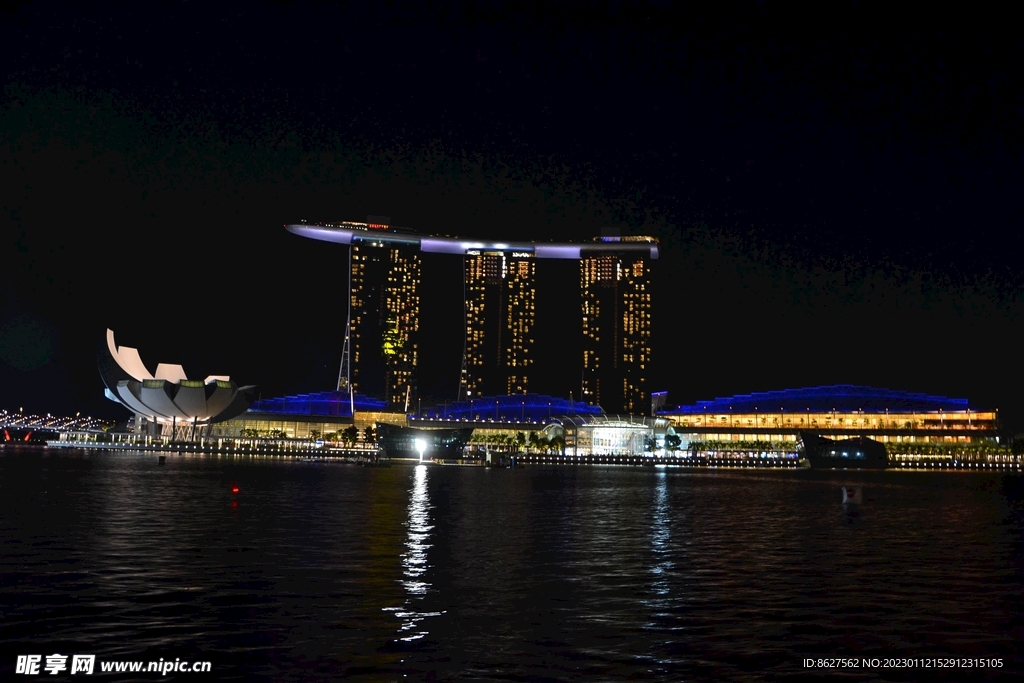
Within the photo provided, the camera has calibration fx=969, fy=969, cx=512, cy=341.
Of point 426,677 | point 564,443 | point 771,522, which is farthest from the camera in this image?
point 564,443

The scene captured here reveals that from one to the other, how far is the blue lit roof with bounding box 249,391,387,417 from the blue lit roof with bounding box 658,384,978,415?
65.6 m

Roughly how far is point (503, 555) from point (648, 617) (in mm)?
8881

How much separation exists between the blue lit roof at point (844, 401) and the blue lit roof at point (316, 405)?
65.6 m

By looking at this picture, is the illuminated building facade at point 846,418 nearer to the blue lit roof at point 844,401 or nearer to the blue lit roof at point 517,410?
the blue lit roof at point 844,401

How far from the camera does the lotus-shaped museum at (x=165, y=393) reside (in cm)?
15038

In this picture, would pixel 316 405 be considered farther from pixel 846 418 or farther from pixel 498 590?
pixel 498 590

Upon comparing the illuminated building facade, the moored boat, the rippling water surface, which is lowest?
the rippling water surface

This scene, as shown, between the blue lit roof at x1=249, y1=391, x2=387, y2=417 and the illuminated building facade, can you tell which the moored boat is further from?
the blue lit roof at x1=249, y1=391, x2=387, y2=417

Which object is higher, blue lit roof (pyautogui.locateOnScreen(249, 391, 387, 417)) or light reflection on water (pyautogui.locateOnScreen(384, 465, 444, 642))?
blue lit roof (pyautogui.locateOnScreen(249, 391, 387, 417))

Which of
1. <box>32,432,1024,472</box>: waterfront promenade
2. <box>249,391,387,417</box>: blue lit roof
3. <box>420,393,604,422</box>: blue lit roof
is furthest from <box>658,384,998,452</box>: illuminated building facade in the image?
<box>249,391,387,417</box>: blue lit roof

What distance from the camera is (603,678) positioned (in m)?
12.6

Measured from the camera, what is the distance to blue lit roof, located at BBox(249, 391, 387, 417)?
182500 millimetres

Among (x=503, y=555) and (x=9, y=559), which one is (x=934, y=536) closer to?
(x=503, y=555)

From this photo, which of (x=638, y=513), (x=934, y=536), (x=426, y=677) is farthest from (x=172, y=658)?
(x=638, y=513)
